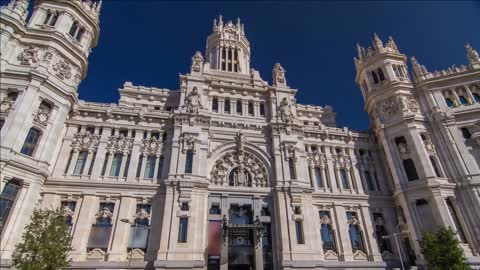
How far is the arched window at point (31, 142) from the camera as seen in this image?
26259mm

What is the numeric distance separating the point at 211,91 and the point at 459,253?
3369 cm

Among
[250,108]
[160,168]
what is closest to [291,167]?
[250,108]

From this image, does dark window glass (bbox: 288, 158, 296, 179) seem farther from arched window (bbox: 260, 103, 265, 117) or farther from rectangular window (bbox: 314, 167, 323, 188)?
arched window (bbox: 260, 103, 265, 117)

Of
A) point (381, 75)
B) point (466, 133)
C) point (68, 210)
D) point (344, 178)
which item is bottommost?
point (68, 210)

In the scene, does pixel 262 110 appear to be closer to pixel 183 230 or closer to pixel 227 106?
pixel 227 106

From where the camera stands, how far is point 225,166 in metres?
33.7

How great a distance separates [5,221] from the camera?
23.0 m

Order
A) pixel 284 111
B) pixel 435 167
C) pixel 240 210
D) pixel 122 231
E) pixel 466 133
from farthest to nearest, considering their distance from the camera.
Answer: pixel 284 111 → pixel 466 133 → pixel 435 167 → pixel 240 210 → pixel 122 231

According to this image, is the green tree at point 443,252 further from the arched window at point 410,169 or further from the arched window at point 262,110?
the arched window at point 262,110

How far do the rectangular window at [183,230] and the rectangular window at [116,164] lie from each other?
33.0 feet

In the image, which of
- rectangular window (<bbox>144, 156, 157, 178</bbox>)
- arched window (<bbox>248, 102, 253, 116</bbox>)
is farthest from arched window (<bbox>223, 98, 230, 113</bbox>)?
rectangular window (<bbox>144, 156, 157, 178</bbox>)

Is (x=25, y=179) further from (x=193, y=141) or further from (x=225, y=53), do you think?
(x=225, y=53)

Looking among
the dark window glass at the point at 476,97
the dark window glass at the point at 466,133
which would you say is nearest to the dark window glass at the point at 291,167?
the dark window glass at the point at 466,133

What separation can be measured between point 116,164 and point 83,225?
762 centimetres
